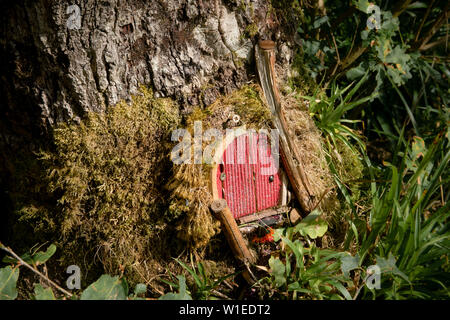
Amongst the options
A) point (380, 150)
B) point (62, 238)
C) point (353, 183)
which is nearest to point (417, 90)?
point (380, 150)

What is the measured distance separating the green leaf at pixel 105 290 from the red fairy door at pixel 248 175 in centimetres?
64

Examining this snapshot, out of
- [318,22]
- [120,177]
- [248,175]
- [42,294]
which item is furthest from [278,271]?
[318,22]

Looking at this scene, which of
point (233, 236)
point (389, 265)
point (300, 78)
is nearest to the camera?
point (389, 265)

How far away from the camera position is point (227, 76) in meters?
1.93

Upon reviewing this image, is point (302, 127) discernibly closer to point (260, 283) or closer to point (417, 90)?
point (260, 283)

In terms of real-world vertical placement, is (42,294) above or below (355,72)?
below

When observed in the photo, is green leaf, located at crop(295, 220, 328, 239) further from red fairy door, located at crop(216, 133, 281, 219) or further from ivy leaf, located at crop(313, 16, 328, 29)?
ivy leaf, located at crop(313, 16, 328, 29)

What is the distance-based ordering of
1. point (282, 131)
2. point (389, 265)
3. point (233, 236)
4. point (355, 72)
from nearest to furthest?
point (389, 265), point (233, 236), point (282, 131), point (355, 72)

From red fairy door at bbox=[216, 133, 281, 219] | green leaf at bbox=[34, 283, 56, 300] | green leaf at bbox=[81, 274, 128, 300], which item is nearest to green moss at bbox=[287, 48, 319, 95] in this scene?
red fairy door at bbox=[216, 133, 281, 219]

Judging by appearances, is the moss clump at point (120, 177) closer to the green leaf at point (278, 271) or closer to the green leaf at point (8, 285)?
the green leaf at point (8, 285)

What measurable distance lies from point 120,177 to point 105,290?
60 centimetres

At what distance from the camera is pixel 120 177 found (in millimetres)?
1864

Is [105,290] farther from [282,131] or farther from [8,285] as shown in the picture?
[282,131]

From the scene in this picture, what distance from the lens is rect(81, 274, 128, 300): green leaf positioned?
1.43 m
